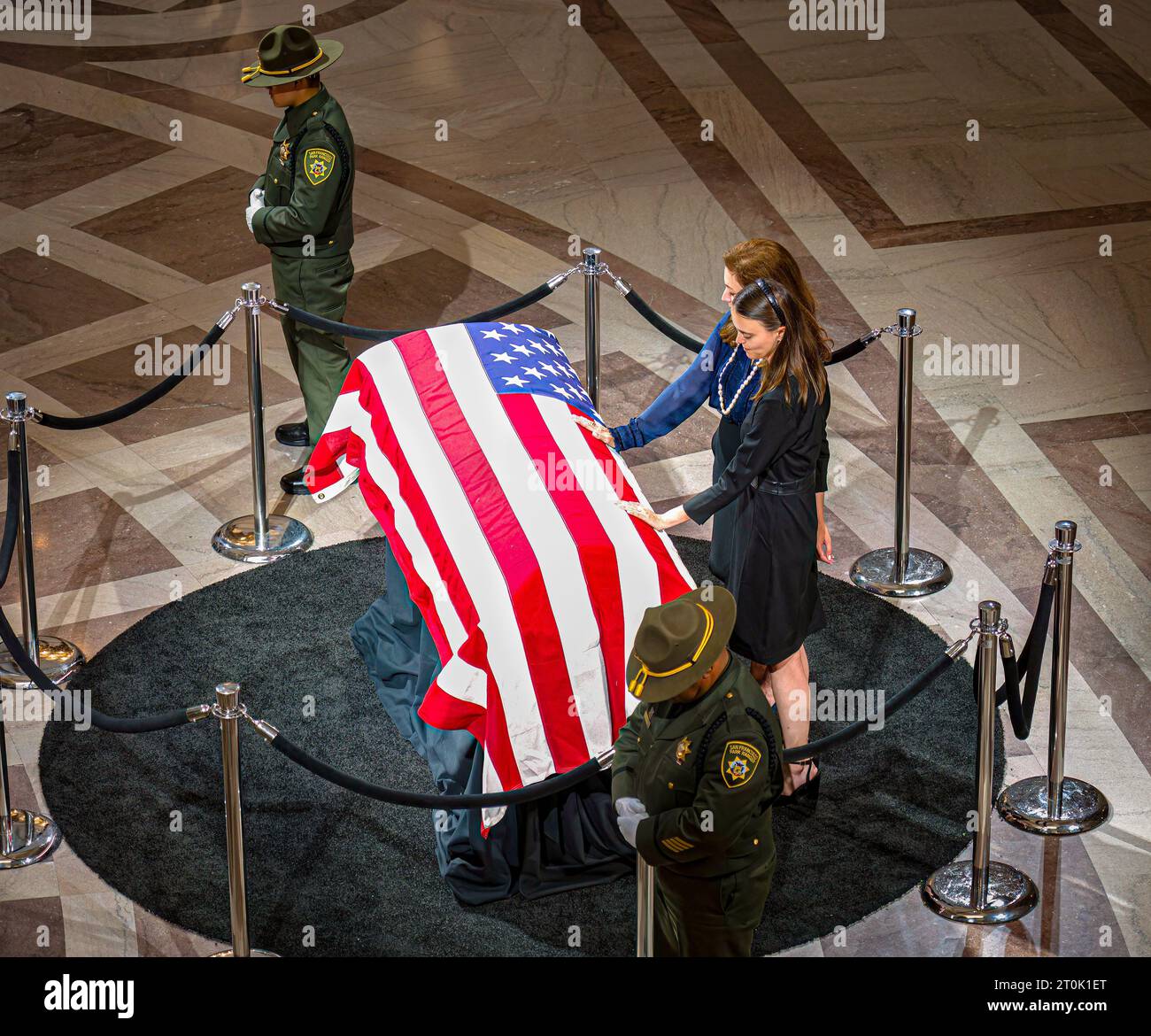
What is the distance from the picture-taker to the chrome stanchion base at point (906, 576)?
296 inches

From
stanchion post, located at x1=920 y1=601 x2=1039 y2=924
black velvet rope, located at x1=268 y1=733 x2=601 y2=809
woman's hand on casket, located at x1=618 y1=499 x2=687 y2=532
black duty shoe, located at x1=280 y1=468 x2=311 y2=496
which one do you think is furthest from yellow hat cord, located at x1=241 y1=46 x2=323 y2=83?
stanchion post, located at x1=920 y1=601 x2=1039 y2=924

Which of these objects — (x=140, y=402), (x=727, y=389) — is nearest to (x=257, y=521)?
(x=140, y=402)

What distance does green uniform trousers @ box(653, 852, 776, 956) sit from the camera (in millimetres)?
4918

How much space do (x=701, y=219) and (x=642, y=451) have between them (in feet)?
8.08

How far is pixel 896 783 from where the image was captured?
6414mm

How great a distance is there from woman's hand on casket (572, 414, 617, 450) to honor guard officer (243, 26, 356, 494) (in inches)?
80.1

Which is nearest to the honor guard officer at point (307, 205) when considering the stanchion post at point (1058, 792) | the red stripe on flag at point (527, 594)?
the red stripe on flag at point (527, 594)

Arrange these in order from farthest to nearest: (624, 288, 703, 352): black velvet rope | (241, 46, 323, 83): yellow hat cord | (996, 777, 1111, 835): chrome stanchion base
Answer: (241, 46, 323, 83): yellow hat cord
(624, 288, 703, 352): black velvet rope
(996, 777, 1111, 835): chrome stanchion base

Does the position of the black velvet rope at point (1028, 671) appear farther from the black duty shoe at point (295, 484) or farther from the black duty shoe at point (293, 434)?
the black duty shoe at point (293, 434)

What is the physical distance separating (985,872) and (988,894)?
98 mm

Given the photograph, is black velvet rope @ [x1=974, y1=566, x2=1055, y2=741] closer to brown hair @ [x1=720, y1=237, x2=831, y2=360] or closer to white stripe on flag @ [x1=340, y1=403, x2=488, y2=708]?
brown hair @ [x1=720, y1=237, x2=831, y2=360]

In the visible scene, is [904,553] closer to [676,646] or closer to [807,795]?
[807,795]

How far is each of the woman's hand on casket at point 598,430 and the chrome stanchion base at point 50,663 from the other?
88.0 inches
